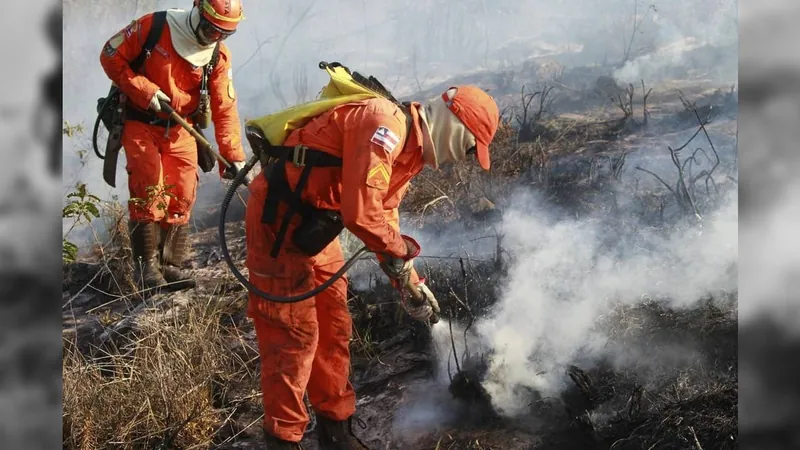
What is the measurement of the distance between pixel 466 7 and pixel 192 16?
1.40 metres

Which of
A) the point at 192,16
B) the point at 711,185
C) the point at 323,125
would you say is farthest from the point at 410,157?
the point at 192,16

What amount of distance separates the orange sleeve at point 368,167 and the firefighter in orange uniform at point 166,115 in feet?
5.26

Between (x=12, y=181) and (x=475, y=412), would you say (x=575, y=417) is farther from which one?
(x=12, y=181)

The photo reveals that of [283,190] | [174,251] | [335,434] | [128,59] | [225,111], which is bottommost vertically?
[335,434]

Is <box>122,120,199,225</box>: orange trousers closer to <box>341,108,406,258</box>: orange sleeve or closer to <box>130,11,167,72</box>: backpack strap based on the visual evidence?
<box>130,11,167,72</box>: backpack strap

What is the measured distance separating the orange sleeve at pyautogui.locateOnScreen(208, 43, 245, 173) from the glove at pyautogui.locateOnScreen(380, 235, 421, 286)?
165 cm

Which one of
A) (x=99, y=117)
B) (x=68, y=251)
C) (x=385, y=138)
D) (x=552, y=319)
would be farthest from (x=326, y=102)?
(x=99, y=117)

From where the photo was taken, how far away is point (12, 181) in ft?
10.8

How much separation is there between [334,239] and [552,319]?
107cm

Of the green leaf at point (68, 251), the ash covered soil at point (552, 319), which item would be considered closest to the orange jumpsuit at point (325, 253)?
the ash covered soil at point (552, 319)

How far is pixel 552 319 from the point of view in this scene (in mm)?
3949

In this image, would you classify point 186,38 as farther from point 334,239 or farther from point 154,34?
point 334,239

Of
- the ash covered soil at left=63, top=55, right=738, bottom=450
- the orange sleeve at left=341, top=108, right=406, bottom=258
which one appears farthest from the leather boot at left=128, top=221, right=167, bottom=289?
the orange sleeve at left=341, top=108, right=406, bottom=258

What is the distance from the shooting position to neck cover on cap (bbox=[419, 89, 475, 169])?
3193mm
